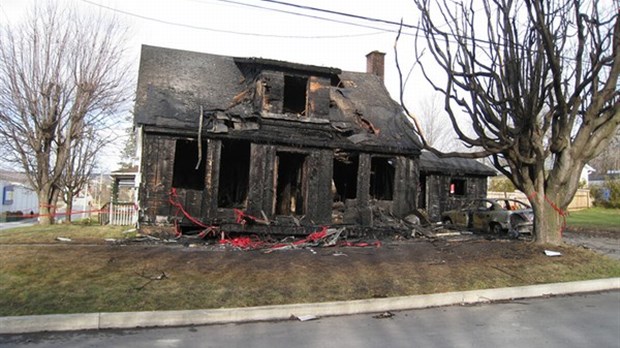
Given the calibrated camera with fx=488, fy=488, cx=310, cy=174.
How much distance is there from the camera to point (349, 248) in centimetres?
1280

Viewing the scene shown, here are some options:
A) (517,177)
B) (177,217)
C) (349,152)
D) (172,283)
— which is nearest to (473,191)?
(349,152)

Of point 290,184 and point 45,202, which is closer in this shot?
point 290,184

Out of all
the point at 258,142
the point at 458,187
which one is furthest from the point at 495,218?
the point at 458,187

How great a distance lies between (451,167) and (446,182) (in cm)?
82

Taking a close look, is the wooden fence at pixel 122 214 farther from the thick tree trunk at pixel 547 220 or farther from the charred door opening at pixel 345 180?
the thick tree trunk at pixel 547 220

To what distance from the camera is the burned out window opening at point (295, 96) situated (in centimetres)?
1977

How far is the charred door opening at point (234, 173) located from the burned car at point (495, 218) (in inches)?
355

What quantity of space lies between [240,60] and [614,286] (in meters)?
13.3

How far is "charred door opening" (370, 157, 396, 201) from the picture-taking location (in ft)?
70.0

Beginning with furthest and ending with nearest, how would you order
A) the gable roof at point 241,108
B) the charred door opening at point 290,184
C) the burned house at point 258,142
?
the charred door opening at point 290,184 < the gable roof at point 241,108 < the burned house at point 258,142

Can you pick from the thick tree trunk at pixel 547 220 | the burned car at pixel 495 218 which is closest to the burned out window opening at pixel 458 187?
the burned car at pixel 495 218

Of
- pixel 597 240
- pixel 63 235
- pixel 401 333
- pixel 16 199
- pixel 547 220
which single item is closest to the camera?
pixel 401 333

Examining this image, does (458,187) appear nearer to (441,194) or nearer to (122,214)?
(441,194)

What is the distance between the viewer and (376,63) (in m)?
25.8
